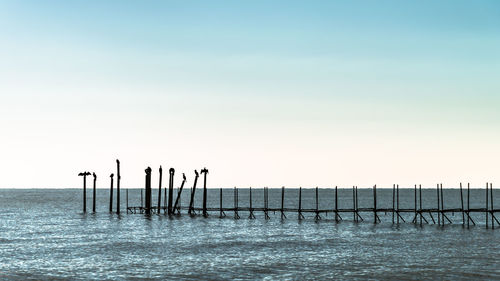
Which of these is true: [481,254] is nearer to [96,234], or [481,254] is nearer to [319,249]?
[319,249]

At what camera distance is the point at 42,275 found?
2467 cm

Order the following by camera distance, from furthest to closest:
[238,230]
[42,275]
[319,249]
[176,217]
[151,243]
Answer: [176,217]
[238,230]
[151,243]
[319,249]
[42,275]

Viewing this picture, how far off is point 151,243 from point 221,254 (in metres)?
7.50

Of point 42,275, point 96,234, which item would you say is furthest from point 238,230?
point 42,275

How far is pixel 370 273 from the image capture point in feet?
81.8

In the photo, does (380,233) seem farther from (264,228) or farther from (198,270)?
(198,270)

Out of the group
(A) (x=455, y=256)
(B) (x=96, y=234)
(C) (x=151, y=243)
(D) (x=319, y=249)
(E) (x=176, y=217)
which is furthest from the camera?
(E) (x=176, y=217)

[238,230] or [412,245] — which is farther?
[238,230]

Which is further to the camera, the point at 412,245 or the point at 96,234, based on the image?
the point at 96,234

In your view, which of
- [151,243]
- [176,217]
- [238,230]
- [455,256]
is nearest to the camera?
[455,256]

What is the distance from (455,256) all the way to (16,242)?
89.0 feet

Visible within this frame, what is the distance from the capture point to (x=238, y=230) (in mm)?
47281

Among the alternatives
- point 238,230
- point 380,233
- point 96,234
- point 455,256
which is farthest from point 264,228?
point 455,256

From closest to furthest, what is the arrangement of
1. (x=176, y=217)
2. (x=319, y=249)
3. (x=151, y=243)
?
(x=319, y=249), (x=151, y=243), (x=176, y=217)
